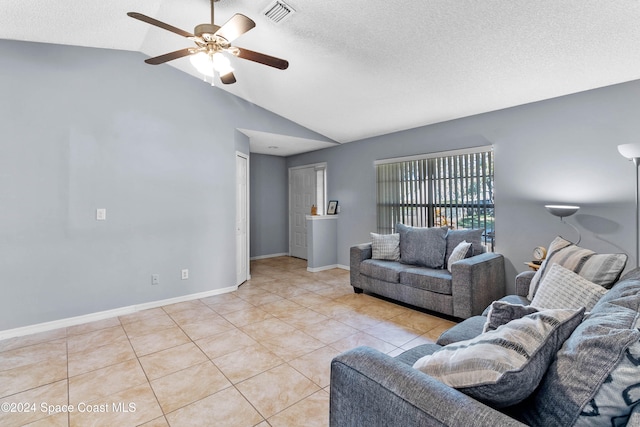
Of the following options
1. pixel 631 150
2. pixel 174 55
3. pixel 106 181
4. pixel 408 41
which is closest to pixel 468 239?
pixel 631 150

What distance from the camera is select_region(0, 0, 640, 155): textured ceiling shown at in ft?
7.36

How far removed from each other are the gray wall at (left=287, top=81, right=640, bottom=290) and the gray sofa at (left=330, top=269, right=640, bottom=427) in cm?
236

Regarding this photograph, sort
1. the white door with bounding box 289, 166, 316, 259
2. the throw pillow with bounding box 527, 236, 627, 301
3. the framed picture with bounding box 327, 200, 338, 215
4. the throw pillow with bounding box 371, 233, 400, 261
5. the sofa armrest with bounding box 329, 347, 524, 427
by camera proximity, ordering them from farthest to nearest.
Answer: the white door with bounding box 289, 166, 316, 259 → the framed picture with bounding box 327, 200, 338, 215 → the throw pillow with bounding box 371, 233, 400, 261 → the throw pillow with bounding box 527, 236, 627, 301 → the sofa armrest with bounding box 329, 347, 524, 427

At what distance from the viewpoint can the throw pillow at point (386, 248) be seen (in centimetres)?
410

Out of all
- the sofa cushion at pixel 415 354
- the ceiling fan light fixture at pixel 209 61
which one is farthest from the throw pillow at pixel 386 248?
the ceiling fan light fixture at pixel 209 61

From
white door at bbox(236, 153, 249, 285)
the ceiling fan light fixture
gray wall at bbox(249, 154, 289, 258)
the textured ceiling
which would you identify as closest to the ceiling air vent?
the textured ceiling

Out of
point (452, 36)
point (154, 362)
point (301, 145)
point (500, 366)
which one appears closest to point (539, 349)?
point (500, 366)

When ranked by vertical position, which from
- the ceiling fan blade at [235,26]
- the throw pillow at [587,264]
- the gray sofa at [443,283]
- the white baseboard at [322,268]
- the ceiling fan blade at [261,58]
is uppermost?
the ceiling fan blade at [235,26]

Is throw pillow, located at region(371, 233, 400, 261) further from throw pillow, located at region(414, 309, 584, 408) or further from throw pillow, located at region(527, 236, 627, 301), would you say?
throw pillow, located at region(414, 309, 584, 408)

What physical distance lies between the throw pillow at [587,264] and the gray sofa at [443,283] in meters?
0.76

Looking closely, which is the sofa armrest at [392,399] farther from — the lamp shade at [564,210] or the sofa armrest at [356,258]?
the sofa armrest at [356,258]

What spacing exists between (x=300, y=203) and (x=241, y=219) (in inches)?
89.3

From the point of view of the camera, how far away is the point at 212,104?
4164 mm

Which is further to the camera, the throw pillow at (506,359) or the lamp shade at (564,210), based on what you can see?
the lamp shade at (564,210)
